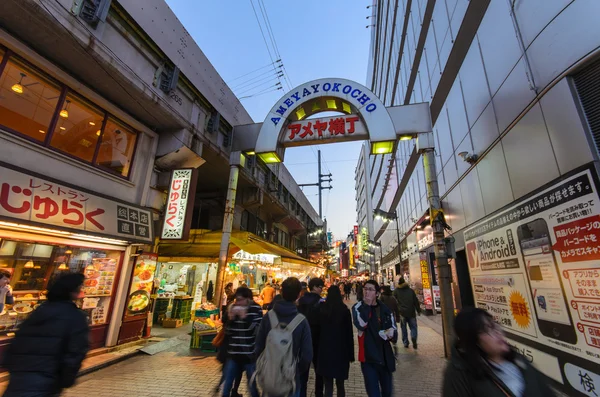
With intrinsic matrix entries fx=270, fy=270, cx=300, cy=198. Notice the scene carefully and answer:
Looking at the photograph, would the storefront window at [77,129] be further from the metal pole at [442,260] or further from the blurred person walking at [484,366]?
the metal pole at [442,260]

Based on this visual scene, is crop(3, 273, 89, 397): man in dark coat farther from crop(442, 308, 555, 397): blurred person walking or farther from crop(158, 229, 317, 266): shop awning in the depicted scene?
crop(158, 229, 317, 266): shop awning

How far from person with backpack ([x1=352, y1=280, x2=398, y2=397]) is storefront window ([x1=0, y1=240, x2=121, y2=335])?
7.41 metres

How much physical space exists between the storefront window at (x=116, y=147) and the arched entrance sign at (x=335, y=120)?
4.06 m

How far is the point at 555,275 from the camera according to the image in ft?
16.8

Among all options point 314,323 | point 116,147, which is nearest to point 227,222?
point 116,147

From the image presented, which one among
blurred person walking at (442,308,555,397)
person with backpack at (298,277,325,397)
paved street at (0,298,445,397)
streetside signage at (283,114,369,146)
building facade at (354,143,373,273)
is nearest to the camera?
blurred person walking at (442,308,555,397)

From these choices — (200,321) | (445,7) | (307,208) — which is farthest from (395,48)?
(200,321)

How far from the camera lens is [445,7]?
410 inches

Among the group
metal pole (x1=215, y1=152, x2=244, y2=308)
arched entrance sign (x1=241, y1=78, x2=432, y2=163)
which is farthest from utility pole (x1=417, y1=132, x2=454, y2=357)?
metal pole (x1=215, y1=152, x2=244, y2=308)

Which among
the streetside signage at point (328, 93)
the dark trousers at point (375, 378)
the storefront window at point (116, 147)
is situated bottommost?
the dark trousers at point (375, 378)

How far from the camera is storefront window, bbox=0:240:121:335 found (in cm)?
601

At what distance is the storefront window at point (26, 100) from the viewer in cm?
582

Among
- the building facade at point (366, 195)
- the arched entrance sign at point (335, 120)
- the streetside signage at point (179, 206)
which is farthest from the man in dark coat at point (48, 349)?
the building facade at point (366, 195)

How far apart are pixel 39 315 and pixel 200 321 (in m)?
6.28
